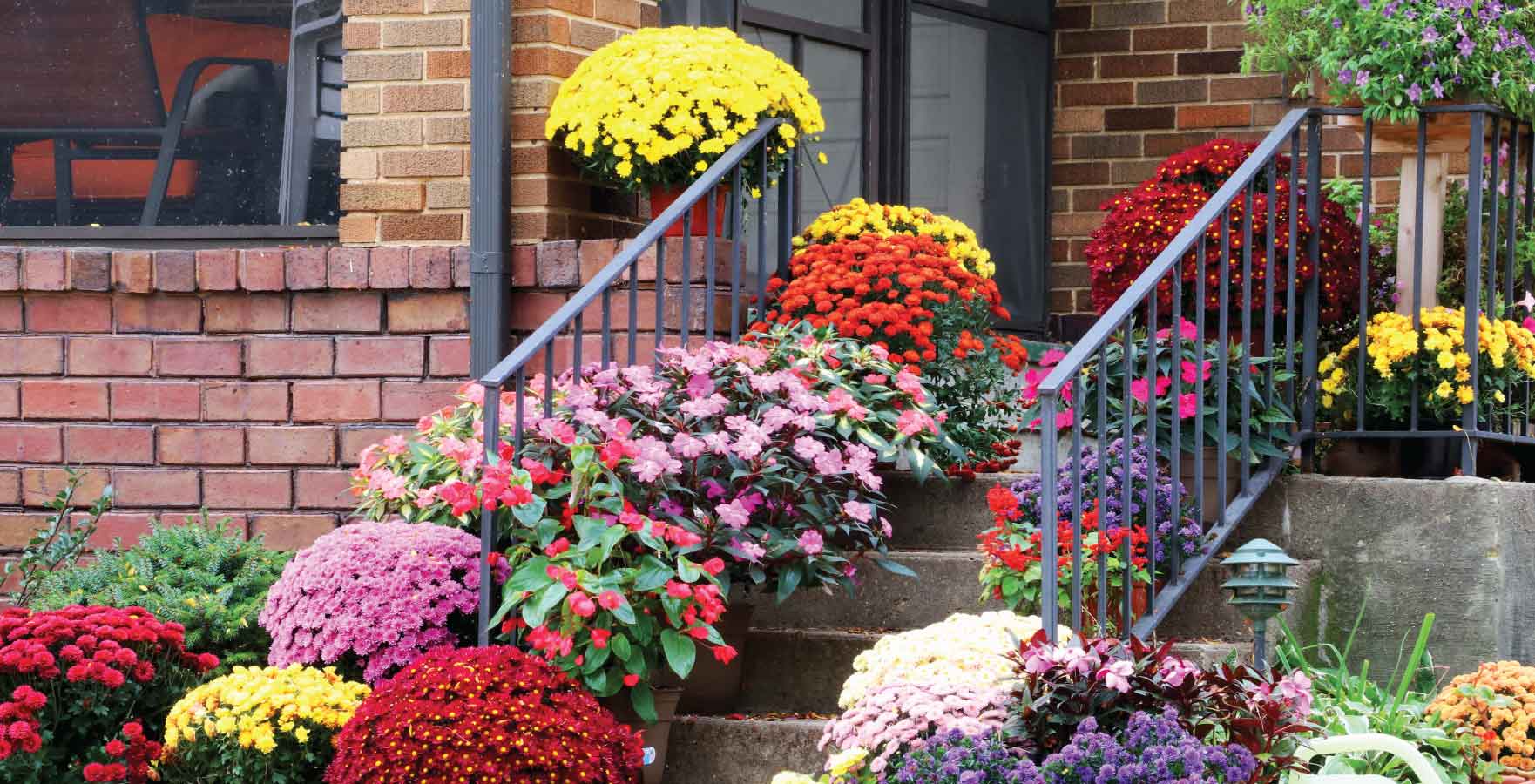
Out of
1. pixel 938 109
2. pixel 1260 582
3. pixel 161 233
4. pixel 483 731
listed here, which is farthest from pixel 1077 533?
pixel 938 109

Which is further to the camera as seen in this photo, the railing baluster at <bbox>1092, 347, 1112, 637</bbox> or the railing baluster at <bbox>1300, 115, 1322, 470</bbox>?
the railing baluster at <bbox>1300, 115, 1322, 470</bbox>

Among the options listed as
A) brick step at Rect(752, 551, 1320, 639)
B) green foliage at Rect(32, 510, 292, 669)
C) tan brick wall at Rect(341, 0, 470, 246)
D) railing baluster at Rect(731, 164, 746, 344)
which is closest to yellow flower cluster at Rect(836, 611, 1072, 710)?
brick step at Rect(752, 551, 1320, 639)

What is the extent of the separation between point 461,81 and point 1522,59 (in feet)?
8.66

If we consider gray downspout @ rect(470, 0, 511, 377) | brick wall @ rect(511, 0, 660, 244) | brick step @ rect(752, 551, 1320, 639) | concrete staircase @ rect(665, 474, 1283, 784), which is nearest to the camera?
concrete staircase @ rect(665, 474, 1283, 784)

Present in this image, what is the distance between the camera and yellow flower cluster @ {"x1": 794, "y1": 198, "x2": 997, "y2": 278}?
5.27 meters

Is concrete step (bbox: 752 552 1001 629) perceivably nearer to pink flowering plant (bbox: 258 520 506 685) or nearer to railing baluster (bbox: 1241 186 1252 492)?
railing baluster (bbox: 1241 186 1252 492)

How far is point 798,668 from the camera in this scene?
4262 mm

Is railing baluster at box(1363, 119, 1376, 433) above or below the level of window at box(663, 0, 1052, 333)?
below

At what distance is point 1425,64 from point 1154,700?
2.16 m

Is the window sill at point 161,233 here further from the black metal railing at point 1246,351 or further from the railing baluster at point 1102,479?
the railing baluster at point 1102,479

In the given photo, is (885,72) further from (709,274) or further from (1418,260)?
(1418,260)

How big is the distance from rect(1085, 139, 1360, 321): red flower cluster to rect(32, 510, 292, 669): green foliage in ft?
7.42

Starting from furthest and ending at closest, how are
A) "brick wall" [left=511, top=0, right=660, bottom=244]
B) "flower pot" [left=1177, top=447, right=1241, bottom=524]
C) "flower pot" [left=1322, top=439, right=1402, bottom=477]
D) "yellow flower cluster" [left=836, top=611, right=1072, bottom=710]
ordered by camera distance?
"brick wall" [left=511, top=0, right=660, bottom=244]
"flower pot" [left=1322, top=439, right=1402, bottom=477]
"flower pot" [left=1177, top=447, right=1241, bottom=524]
"yellow flower cluster" [left=836, top=611, right=1072, bottom=710]

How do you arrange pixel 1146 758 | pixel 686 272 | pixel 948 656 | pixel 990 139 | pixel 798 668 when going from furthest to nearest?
pixel 990 139 → pixel 686 272 → pixel 798 668 → pixel 948 656 → pixel 1146 758
